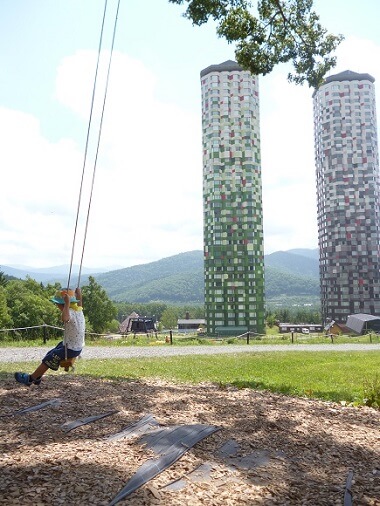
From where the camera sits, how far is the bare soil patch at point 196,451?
3.57 m

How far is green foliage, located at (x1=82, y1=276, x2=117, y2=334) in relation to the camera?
6475cm

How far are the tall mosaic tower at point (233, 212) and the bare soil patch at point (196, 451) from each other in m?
57.9

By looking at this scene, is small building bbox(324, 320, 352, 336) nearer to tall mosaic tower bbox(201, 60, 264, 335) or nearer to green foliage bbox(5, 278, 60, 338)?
tall mosaic tower bbox(201, 60, 264, 335)

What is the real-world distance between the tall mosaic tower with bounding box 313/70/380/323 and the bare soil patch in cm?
7594

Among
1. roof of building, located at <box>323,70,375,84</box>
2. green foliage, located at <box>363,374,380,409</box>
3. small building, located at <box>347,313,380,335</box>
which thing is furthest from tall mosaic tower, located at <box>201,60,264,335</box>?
green foliage, located at <box>363,374,380,409</box>

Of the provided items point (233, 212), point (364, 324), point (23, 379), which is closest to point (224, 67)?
point (233, 212)

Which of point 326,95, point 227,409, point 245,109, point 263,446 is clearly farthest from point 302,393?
point 326,95

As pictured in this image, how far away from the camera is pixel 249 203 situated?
213ft

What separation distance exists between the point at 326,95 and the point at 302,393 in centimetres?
8479

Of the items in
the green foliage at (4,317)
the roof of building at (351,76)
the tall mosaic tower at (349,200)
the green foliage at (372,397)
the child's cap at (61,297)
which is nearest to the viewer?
the child's cap at (61,297)

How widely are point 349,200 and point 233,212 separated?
88.1ft

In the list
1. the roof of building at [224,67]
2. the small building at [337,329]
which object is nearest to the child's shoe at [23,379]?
the small building at [337,329]

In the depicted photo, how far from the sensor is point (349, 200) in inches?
3086

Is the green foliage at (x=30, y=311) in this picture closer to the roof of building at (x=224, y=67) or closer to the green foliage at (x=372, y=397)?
the green foliage at (x=372, y=397)
